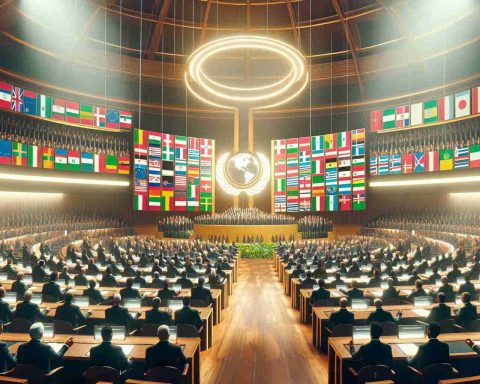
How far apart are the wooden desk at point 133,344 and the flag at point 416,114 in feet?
78.0

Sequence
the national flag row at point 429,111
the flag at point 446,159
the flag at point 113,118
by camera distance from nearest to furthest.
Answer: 1. the national flag row at point 429,111
2. the flag at point 446,159
3. the flag at point 113,118

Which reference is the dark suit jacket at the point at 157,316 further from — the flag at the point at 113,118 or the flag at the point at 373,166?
the flag at the point at 113,118

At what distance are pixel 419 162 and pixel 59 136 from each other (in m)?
21.3

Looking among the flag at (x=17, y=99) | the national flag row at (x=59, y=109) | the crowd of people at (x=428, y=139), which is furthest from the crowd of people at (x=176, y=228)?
the crowd of people at (x=428, y=139)

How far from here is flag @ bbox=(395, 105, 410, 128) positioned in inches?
1042

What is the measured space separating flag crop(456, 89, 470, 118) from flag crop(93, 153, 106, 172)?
21069 millimetres

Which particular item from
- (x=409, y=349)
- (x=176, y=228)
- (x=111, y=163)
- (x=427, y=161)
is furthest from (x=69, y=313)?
(x=427, y=161)

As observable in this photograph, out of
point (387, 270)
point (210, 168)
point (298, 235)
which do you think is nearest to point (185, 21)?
point (210, 168)

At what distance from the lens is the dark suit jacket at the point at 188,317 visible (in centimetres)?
689

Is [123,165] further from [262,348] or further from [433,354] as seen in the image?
[433,354]

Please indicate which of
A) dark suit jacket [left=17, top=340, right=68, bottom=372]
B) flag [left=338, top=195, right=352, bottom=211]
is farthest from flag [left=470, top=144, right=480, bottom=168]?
dark suit jacket [left=17, top=340, right=68, bottom=372]

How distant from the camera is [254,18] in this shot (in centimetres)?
2748

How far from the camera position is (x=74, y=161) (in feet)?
84.6

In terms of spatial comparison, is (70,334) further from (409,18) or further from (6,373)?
(409,18)
